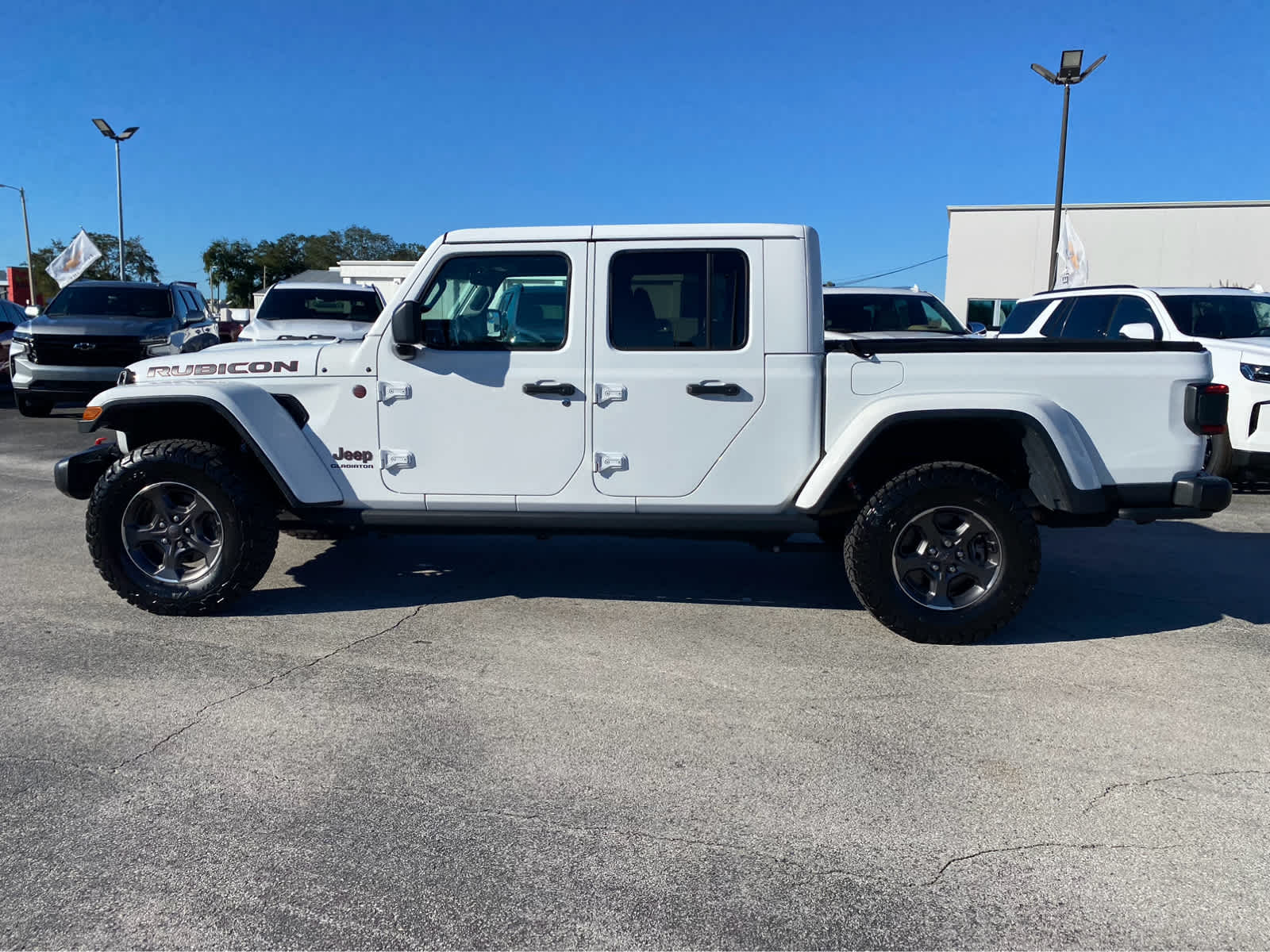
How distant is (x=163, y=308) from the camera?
13.8 meters

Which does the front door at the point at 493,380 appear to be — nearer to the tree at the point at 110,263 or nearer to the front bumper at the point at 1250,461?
the front bumper at the point at 1250,461

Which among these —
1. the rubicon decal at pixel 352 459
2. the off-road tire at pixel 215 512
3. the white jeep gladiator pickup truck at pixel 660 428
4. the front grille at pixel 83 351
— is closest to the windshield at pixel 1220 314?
the white jeep gladiator pickup truck at pixel 660 428

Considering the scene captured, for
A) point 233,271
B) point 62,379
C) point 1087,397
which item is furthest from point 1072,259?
point 233,271

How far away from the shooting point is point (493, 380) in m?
4.73

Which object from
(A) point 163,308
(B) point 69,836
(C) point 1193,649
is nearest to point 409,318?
(B) point 69,836

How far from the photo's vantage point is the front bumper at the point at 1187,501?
4402 millimetres

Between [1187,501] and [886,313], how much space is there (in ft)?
21.5

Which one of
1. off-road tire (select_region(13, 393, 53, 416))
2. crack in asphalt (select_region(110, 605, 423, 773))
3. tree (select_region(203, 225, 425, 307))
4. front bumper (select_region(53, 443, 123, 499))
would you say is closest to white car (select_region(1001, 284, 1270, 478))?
crack in asphalt (select_region(110, 605, 423, 773))

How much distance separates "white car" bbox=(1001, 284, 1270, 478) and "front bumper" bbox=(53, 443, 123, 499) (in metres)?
6.97

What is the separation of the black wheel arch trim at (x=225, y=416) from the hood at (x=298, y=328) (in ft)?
19.3

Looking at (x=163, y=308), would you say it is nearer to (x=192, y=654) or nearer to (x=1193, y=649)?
(x=192, y=654)

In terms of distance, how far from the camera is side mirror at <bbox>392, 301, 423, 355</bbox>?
15.2ft

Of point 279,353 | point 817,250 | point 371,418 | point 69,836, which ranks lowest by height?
point 69,836

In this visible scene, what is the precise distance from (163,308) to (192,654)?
36.0 ft
